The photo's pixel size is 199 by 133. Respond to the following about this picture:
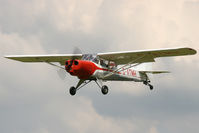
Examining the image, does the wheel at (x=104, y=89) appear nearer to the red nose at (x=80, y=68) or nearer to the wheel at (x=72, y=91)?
the red nose at (x=80, y=68)

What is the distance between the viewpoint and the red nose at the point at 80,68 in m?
26.4

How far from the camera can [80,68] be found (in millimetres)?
26562

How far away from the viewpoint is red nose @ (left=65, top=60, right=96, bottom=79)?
2642 cm

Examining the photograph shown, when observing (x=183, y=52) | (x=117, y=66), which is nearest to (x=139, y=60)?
(x=117, y=66)

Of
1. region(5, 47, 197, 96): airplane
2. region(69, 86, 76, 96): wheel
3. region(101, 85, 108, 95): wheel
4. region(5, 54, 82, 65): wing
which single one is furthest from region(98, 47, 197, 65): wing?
region(5, 54, 82, 65): wing

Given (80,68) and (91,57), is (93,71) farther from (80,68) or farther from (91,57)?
(80,68)

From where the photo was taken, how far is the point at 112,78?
96.4 ft

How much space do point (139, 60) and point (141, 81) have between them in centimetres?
293

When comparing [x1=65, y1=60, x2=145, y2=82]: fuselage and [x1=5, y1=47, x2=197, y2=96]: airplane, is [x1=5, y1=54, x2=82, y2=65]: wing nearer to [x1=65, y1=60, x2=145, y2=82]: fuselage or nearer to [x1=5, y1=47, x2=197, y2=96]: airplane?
[x1=5, y1=47, x2=197, y2=96]: airplane

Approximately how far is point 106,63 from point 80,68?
2.78 metres

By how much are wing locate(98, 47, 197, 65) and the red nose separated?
5.12 feet

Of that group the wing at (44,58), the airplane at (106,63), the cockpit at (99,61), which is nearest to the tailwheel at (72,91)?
the airplane at (106,63)

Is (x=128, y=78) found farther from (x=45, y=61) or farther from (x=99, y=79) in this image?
(x=45, y=61)

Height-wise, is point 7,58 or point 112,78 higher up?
point 7,58
